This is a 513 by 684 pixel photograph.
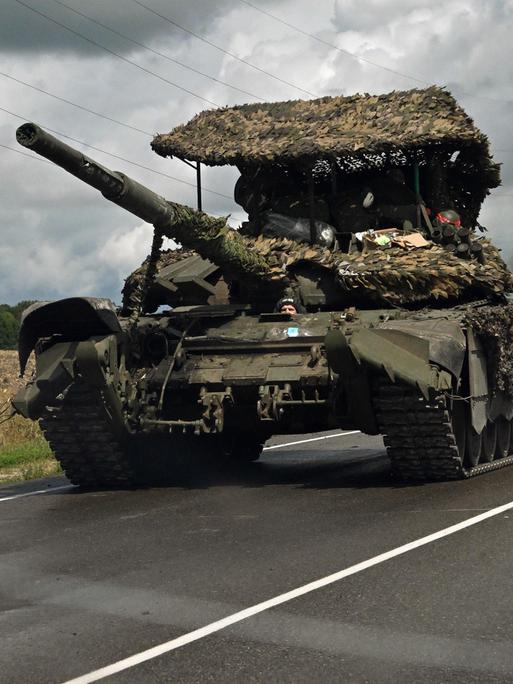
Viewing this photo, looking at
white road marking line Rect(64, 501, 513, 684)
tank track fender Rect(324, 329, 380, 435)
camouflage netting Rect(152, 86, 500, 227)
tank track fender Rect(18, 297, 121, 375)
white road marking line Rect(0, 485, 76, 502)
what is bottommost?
white road marking line Rect(64, 501, 513, 684)

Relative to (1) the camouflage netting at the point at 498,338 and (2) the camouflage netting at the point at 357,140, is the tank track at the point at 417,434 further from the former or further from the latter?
(2) the camouflage netting at the point at 357,140

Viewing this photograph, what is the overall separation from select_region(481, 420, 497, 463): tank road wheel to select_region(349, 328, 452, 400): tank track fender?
2.62 metres

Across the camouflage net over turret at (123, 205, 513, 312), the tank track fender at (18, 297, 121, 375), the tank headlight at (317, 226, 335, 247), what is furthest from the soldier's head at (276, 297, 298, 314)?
the tank track fender at (18, 297, 121, 375)

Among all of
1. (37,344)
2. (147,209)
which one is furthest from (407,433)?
(37,344)

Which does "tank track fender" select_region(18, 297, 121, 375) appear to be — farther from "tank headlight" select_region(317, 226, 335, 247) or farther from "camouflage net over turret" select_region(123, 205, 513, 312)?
"tank headlight" select_region(317, 226, 335, 247)

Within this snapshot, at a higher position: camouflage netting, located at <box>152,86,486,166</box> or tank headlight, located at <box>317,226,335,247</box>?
camouflage netting, located at <box>152,86,486,166</box>

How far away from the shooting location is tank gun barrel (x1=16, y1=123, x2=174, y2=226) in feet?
32.3

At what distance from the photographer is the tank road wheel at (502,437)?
1420 cm

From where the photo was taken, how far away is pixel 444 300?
44.1ft

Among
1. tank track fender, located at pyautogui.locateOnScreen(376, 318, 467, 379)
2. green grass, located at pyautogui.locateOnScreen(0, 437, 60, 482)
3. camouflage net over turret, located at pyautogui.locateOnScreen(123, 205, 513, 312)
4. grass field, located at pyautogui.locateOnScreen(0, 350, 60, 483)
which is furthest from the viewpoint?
grass field, located at pyautogui.locateOnScreen(0, 350, 60, 483)

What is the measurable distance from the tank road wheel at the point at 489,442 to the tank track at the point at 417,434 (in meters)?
1.47

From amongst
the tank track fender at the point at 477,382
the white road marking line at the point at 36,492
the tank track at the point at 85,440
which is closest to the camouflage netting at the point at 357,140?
the tank track fender at the point at 477,382

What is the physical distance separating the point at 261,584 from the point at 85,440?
5.72 m

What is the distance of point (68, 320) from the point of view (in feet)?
42.0
